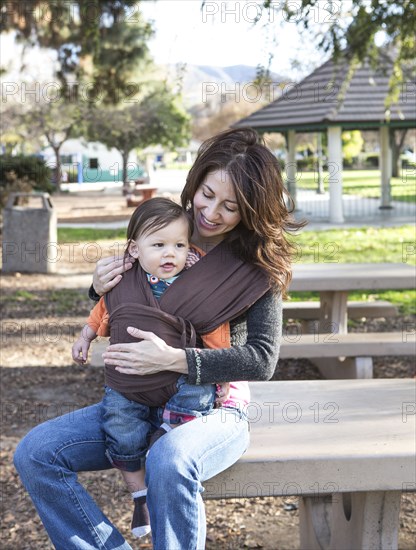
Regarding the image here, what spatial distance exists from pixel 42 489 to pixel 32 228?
29.3ft

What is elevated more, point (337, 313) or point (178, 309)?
point (178, 309)

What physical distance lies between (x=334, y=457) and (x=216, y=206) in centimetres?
83

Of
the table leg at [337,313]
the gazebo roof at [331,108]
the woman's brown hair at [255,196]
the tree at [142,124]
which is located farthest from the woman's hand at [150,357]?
the tree at [142,124]

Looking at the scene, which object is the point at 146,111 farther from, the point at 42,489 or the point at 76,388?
the point at 42,489

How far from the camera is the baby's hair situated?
249cm

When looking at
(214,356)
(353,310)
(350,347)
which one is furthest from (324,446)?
(353,310)

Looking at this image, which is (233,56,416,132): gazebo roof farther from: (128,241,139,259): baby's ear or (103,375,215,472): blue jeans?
(103,375,215,472): blue jeans

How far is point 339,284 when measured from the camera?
18.4 feet

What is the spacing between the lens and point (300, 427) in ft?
8.96

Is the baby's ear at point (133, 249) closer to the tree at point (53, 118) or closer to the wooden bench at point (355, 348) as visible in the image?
the wooden bench at point (355, 348)

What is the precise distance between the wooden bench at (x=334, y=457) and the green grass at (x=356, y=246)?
5091mm

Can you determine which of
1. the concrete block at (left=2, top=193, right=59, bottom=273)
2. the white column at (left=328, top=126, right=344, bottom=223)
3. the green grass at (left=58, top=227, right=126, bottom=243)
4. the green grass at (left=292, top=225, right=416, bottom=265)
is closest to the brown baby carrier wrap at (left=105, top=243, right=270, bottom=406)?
the green grass at (left=292, top=225, right=416, bottom=265)

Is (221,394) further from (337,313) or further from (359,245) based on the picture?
(359,245)

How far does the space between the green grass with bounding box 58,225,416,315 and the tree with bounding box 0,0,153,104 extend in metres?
2.86
